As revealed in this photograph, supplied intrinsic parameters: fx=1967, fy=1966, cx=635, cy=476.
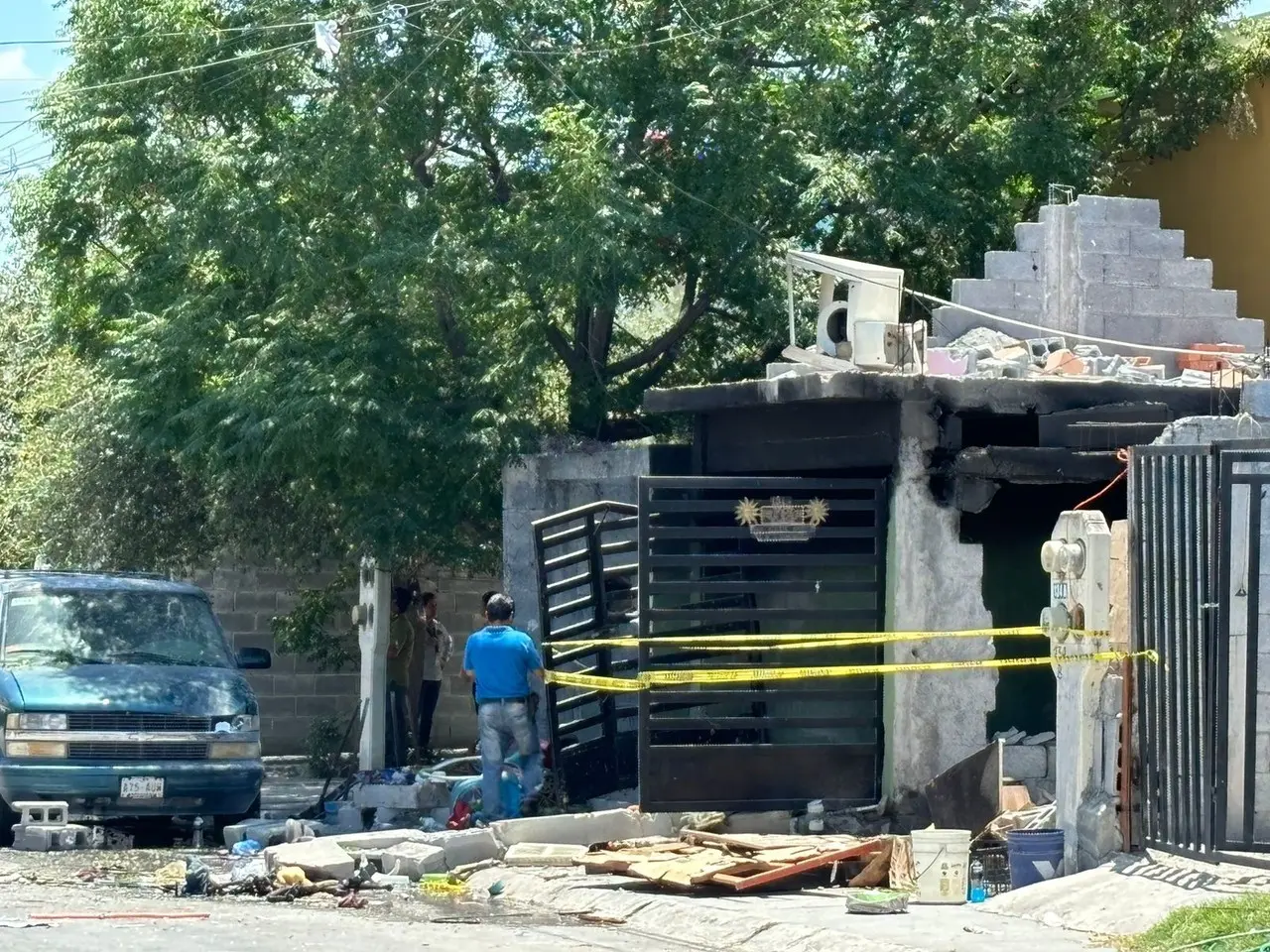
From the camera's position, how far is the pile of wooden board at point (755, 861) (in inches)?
429

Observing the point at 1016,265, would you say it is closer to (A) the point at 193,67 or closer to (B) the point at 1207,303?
(B) the point at 1207,303

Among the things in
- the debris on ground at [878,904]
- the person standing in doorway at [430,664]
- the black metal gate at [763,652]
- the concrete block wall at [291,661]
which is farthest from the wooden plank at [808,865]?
the concrete block wall at [291,661]

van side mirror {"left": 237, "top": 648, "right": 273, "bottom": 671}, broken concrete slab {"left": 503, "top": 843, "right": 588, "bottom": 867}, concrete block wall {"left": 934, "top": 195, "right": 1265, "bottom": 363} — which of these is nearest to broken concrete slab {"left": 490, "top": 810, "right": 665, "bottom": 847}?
broken concrete slab {"left": 503, "top": 843, "right": 588, "bottom": 867}

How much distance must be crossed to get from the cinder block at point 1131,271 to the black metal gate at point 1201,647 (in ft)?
18.6

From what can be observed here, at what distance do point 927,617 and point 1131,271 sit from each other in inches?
175

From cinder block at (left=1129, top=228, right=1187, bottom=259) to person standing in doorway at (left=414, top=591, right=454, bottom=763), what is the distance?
754cm

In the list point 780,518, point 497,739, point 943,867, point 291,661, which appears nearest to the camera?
point 943,867

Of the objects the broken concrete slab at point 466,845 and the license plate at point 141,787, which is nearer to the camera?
the broken concrete slab at point 466,845

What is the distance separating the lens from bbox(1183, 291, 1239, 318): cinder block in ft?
53.1

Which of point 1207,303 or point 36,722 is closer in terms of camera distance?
point 36,722

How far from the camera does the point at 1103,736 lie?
10539mm

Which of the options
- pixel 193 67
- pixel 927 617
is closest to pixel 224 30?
pixel 193 67

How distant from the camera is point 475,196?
17.3 meters

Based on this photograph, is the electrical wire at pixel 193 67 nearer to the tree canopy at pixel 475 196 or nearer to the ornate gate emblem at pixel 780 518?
the tree canopy at pixel 475 196
